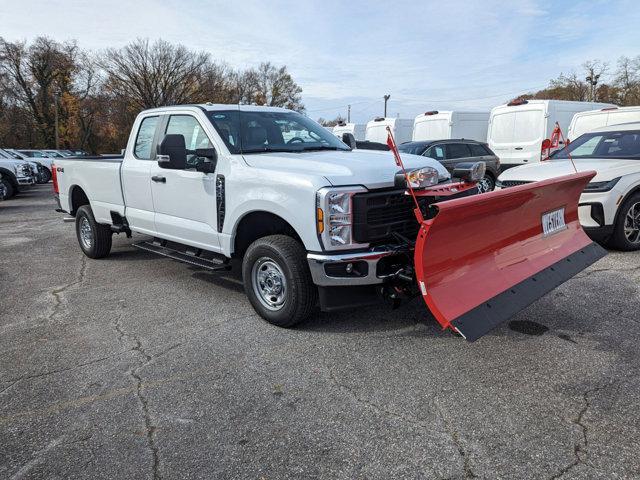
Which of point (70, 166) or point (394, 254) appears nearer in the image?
point (394, 254)

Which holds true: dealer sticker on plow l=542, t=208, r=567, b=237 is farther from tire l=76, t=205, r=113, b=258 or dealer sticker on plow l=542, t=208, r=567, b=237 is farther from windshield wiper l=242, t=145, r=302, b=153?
tire l=76, t=205, r=113, b=258

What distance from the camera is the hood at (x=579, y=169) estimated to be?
6.61m

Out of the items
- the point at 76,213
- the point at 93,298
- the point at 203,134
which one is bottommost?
the point at 93,298

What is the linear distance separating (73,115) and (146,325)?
190 feet

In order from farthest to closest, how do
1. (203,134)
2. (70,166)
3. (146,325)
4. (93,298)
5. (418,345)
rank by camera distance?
(70,166) → (93,298) → (203,134) → (146,325) → (418,345)

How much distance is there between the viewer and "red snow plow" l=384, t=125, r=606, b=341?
11.0 feet

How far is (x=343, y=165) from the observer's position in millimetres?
3975

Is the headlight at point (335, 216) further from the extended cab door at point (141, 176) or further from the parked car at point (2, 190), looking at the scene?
the parked car at point (2, 190)

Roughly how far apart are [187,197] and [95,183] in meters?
2.45

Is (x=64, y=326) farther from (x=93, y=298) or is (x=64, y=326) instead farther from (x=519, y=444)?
(x=519, y=444)

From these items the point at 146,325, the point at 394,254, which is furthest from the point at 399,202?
the point at 146,325

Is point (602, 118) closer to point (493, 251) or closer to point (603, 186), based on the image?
point (603, 186)

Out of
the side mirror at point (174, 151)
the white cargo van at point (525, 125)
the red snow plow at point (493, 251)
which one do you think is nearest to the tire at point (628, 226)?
the red snow plow at point (493, 251)

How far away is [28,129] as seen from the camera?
52.0 metres
